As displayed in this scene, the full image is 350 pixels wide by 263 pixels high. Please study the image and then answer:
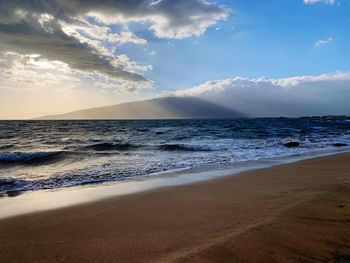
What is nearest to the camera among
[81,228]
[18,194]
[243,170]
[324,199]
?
[81,228]

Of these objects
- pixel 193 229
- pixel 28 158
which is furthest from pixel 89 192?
pixel 28 158

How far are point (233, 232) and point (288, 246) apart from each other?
0.91 m

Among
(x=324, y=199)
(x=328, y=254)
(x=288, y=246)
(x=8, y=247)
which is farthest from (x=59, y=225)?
(x=324, y=199)

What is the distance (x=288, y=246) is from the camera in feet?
14.9

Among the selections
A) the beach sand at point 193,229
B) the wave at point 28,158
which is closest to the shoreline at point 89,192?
the beach sand at point 193,229

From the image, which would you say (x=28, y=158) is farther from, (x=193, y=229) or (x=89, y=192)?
(x=193, y=229)

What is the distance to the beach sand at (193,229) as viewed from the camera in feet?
14.6

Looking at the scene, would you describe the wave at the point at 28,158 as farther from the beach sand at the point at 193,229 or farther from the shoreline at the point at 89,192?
the beach sand at the point at 193,229

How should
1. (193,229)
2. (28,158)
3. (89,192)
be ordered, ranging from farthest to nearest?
(28,158) < (89,192) < (193,229)

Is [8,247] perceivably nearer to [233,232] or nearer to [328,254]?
[233,232]

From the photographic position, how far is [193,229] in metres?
5.51

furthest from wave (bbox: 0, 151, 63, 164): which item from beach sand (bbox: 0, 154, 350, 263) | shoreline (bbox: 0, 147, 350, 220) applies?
beach sand (bbox: 0, 154, 350, 263)

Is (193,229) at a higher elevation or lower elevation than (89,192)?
higher

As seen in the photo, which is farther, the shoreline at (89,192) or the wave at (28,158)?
the wave at (28,158)
